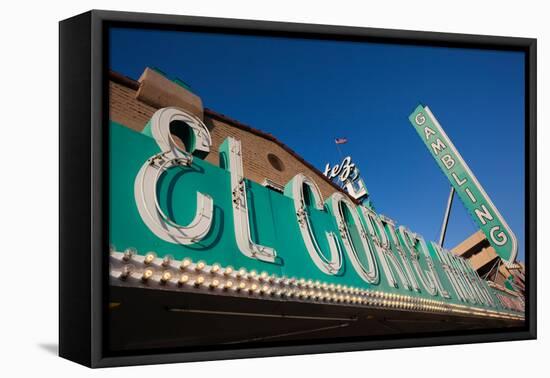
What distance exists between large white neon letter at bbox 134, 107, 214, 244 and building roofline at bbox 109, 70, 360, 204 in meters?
0.17

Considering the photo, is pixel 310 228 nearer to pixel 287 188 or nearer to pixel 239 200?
pixel 287 188

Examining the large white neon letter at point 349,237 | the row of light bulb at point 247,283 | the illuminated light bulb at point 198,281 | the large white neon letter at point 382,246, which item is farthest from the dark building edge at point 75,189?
the large white neon letter at point 382,246

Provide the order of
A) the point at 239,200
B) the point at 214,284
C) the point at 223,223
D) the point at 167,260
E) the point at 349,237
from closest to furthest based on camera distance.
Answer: the point at 167,260
the point at 214,284
the point at 223,223
the point at 239,200
the point at 349,237

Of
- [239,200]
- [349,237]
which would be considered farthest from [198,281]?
[349,237]

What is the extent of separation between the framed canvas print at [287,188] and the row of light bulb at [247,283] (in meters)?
0.01

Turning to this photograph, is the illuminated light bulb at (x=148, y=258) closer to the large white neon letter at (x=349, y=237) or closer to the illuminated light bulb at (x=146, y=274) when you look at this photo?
the illuminated light bulb at (x=146, y=274)

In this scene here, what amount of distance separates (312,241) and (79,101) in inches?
90.0

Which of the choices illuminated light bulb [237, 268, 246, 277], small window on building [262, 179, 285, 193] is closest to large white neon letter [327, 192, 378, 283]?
small window on building [262, 179, 285, 193]

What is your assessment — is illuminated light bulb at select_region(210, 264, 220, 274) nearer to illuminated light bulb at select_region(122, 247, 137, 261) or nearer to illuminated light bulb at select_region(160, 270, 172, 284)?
illuminated light bulb at select_region(160, 270, 172, 284)

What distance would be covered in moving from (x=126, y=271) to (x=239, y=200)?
46.3 inches

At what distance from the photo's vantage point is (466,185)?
1087 centimetres

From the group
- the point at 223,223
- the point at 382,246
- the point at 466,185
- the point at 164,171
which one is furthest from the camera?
the point at 466,185

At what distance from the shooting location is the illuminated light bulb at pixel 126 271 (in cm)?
871

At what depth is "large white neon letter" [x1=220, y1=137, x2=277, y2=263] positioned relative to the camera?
368 inches
